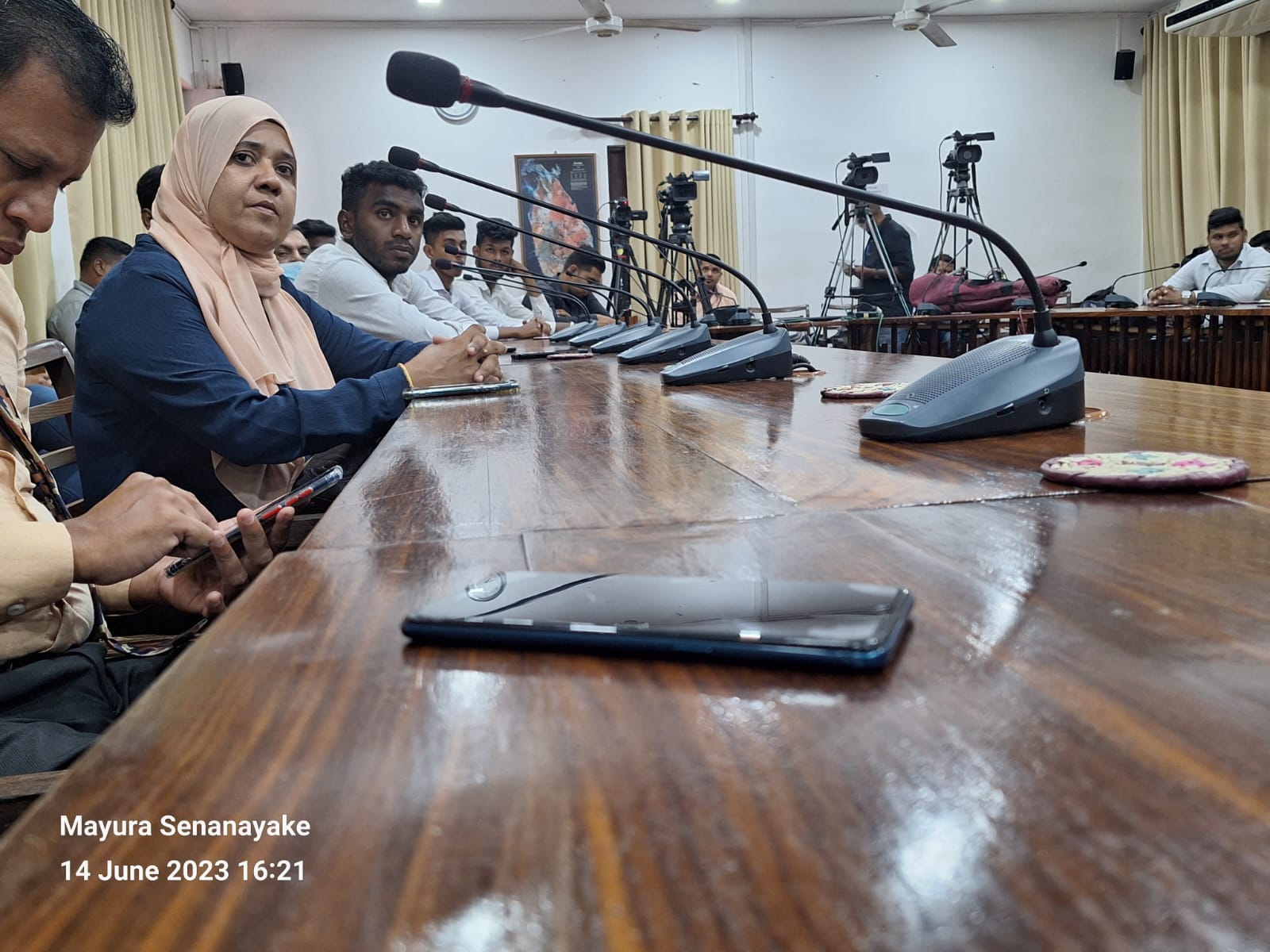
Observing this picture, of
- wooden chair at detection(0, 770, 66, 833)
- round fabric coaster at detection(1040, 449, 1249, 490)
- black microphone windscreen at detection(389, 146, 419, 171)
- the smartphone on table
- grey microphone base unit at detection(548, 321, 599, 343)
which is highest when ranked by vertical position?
black microphone windscreen at detection(389, 146, 419, 171)

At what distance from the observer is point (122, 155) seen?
5.20 metres

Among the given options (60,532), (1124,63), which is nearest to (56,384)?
(60,532)

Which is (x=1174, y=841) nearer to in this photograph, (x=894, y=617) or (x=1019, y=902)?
(x=1019, y=902)

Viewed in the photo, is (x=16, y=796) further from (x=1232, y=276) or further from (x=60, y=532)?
(x=1232, y=276)

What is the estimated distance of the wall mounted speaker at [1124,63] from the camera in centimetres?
824

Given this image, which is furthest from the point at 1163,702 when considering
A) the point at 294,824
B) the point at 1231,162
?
the point at 1231,162

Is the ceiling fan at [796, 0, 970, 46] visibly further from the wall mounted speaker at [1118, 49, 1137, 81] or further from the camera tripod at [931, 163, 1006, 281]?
the wall mounted speaker at [1118, 49, 1137, 81]

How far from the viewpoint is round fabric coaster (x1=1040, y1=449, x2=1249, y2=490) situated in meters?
0.68

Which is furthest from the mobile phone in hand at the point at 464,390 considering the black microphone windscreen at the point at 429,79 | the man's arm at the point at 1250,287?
the man's arm at the point at 1250,287

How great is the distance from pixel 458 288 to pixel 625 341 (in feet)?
8.68

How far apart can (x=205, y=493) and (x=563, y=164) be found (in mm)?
6567

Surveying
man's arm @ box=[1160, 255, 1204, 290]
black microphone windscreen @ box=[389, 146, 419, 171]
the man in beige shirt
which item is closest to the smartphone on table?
the man in beige shirt

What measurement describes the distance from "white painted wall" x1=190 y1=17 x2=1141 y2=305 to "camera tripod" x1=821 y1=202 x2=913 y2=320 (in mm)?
189

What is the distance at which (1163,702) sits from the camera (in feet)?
1.11
